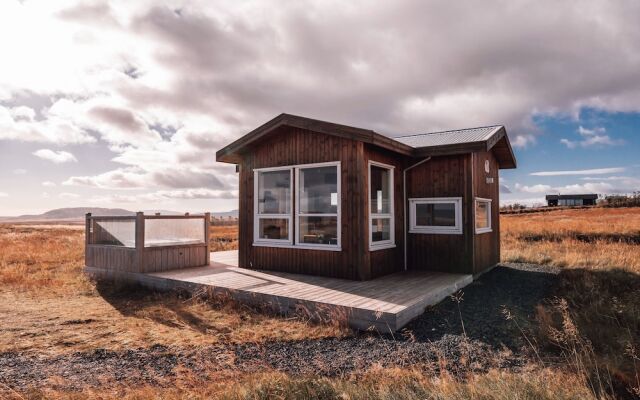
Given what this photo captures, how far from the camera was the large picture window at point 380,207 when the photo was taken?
7638mm

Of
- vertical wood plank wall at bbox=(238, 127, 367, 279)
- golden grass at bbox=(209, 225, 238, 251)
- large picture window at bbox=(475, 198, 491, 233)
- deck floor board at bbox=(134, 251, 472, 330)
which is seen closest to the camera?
deck floor board at bbox=(134, 251, 472, 330)

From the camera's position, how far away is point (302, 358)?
164 inches

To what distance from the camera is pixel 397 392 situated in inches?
122

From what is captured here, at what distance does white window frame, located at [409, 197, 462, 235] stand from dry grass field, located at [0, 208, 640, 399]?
7.95 feet

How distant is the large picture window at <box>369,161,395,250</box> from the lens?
7638 millimetres

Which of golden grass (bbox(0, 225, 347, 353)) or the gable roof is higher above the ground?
the gable roof

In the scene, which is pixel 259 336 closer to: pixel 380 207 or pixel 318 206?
pixel 318 206

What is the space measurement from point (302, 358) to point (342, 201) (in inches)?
149

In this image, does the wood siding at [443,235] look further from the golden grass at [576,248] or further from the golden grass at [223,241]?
the golden grass at [223,241]

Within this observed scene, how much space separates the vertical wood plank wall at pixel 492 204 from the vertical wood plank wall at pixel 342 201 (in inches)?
120

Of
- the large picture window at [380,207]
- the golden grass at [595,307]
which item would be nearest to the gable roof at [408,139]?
the large picture window at [380,207]

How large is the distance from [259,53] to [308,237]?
5.27m

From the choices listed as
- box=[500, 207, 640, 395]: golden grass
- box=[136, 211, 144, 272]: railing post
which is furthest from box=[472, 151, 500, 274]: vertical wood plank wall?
box=[136, 211, 144, 272]: railing post

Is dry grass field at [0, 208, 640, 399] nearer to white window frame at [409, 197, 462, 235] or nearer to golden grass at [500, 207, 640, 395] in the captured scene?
golden grass at [500, 207, 640, 395]
